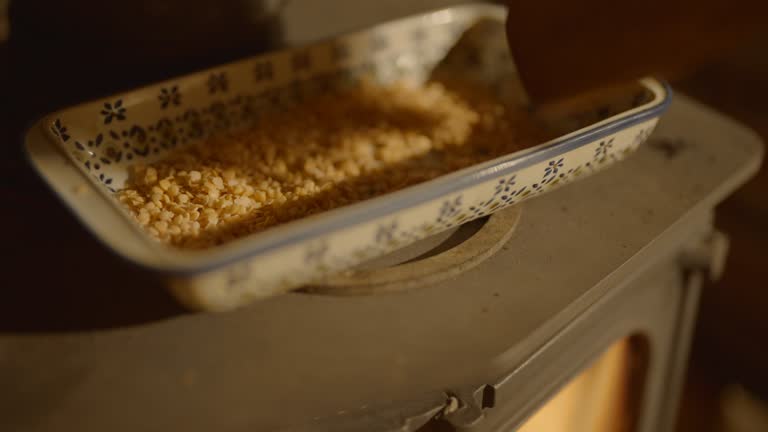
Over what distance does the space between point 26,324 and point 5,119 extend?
0.29m

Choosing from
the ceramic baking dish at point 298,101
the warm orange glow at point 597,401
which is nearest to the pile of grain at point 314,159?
the ceramic baking dish at point 298,101

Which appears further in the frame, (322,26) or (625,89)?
(322,26)

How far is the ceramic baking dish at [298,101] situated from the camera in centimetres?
44

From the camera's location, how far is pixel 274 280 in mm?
461

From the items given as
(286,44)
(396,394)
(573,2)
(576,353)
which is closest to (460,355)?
(396,394)

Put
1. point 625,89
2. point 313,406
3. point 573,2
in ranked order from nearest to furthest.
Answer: point 313,406
point 573,2
point 625,89

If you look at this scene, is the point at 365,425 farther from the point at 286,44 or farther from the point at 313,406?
the point at 286,44

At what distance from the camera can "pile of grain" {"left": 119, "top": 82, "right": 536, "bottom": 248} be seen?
58 centimetres

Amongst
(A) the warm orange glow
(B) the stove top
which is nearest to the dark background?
(B) the stove top

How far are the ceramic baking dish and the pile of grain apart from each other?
3 cm

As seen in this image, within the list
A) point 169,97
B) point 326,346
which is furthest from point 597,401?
point 169,97

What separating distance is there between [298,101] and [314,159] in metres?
0.12

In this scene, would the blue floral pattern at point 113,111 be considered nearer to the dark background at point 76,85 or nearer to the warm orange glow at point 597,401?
the dark background at point 76,85

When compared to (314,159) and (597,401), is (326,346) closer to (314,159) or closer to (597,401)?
(314,159)
